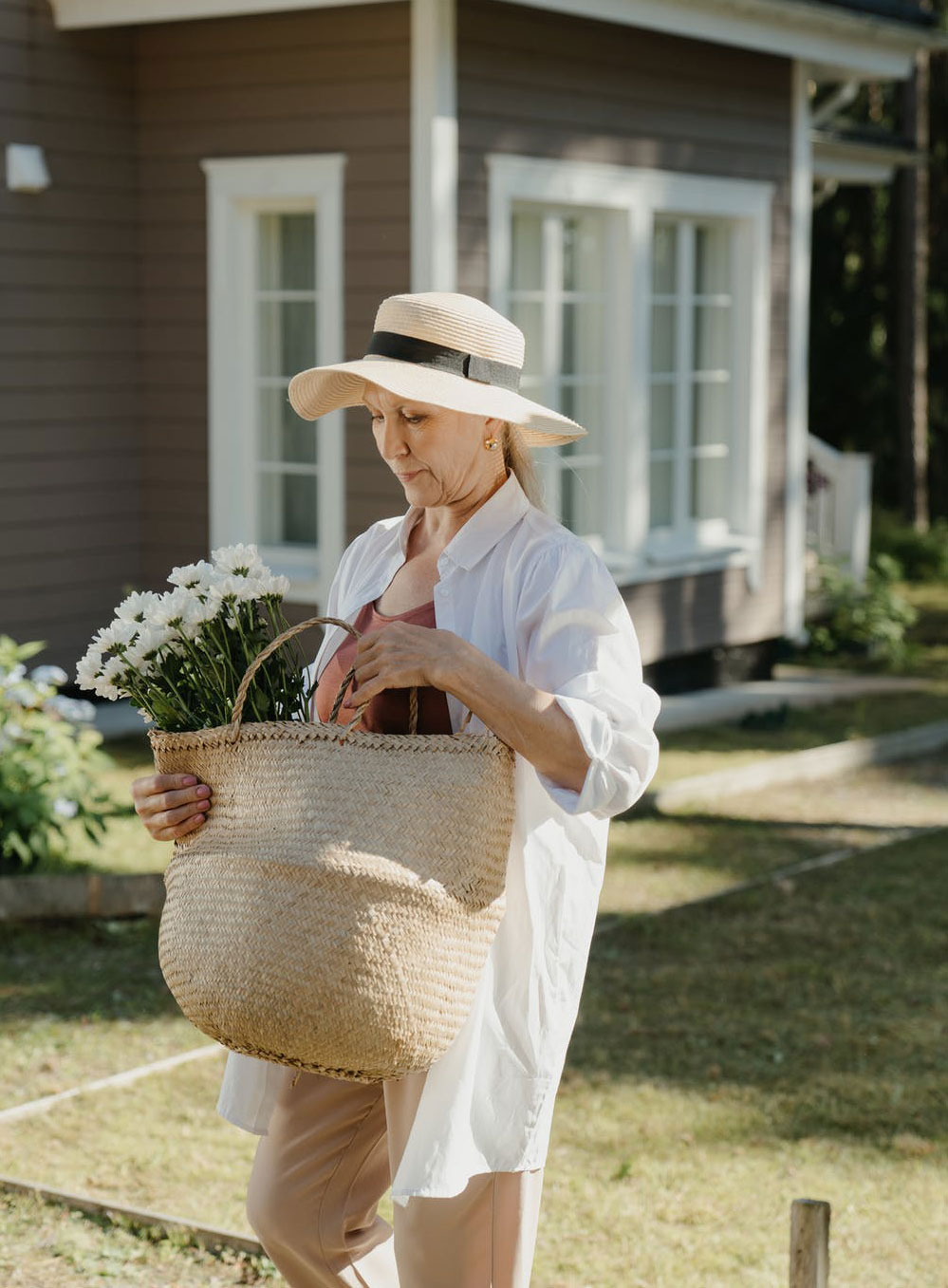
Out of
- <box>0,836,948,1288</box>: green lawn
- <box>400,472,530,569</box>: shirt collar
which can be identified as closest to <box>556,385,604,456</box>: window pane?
<box>0,836,948,1288</box>: green lawn

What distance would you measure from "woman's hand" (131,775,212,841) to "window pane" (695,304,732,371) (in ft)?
29.0

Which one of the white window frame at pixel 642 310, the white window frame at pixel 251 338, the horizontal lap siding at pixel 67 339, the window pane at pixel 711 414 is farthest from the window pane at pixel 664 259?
the horizontal lap siding at pixel 67 339

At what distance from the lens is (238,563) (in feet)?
9.41

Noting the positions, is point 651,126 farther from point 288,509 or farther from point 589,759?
point 589,759

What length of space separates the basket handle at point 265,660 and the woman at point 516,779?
0.03 metres

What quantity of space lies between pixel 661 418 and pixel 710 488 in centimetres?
71

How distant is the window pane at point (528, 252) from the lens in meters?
9.79

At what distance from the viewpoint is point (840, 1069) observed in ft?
16.7

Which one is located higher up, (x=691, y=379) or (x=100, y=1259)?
(x=691, y=379)

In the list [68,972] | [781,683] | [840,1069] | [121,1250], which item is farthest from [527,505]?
[781,683]

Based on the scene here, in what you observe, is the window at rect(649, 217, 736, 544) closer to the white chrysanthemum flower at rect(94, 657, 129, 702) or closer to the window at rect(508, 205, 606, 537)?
the window at rect(508, 205, 606, 537)

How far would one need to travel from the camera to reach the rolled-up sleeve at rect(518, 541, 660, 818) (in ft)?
8.21

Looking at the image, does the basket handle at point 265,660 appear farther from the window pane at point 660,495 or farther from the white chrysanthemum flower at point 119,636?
the window pane at point 660,495

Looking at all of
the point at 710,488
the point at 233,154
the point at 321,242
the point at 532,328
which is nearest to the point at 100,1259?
the point at 321,242
